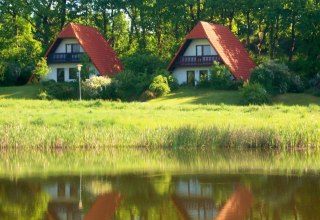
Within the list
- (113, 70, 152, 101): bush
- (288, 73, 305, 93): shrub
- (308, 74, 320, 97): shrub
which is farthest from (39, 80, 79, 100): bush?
(308, 74, 320, 97): shrub

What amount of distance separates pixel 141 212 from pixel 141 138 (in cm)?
1427

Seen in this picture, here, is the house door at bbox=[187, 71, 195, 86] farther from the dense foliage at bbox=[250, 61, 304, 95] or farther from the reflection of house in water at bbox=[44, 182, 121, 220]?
the reflection of house in water at bbox=[44, 182, 121, 220]

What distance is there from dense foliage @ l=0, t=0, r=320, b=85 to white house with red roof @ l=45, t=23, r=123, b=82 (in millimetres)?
1806

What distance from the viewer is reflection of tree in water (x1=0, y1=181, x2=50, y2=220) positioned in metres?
19.6

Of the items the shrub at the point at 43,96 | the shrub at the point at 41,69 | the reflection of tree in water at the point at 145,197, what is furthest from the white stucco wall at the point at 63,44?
the reflection of tree in water at the point at 145,197

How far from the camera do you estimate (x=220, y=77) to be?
181 ft

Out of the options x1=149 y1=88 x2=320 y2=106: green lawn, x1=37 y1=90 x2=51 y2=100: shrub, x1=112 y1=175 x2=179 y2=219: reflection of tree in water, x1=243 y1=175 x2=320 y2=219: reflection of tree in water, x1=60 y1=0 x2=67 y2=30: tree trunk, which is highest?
x1=60 y1=0 x2=67 y2=30: tree trunk

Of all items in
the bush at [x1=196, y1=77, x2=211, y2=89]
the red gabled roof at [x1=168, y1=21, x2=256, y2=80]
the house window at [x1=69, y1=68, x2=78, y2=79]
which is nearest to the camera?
the bush at [x1=196, y1=77, x2=211, y2=89]

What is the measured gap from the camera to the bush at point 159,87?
5356 centimetres

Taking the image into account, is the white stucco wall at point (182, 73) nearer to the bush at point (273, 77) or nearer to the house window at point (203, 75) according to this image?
the house window at point (203, 75)

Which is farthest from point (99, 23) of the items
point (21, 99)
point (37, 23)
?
point (21, 99)

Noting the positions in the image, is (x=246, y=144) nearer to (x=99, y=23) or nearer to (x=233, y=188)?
(x=233, y=188)

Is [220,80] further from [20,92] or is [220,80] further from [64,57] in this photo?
[20,92]

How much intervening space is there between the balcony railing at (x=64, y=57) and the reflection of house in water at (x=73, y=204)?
121ft
